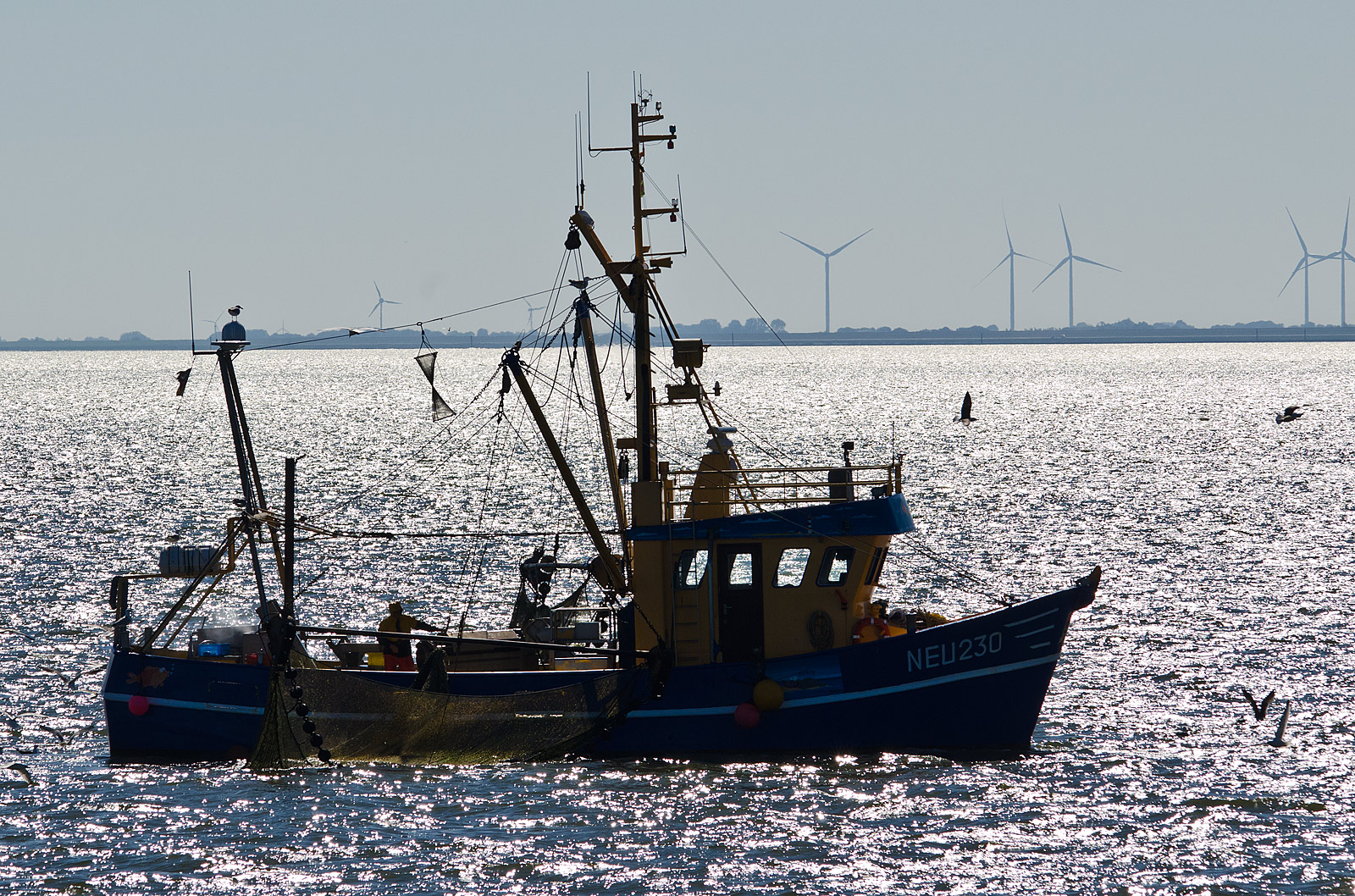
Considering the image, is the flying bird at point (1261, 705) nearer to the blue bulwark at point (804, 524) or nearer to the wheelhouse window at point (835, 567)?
the blue bulwark at point (804, 524)

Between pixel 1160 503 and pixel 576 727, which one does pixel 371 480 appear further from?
pixel 576 727

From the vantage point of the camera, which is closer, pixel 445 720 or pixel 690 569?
pixel 445 720

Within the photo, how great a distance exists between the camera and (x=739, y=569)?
84.1ft

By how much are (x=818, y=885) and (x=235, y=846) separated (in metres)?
8.01

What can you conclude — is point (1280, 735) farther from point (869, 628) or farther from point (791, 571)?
point (791, 571)

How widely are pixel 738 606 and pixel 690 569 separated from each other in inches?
38.6

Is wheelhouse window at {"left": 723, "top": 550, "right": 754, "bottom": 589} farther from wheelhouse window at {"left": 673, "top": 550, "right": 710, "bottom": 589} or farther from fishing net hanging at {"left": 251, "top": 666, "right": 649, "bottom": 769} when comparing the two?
fishing net hanging at {"left": 251, "top": 666, "right": 649, "bottom": 769}

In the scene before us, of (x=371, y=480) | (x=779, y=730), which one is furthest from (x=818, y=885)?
(x=371, y=480)

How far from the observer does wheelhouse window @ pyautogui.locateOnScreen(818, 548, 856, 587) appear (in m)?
25.3

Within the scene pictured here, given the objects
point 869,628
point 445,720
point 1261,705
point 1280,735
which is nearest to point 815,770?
point 869,628

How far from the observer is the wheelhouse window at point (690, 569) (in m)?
25.2

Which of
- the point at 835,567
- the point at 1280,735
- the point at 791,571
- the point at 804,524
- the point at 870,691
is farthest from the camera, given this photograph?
the point at 1280,735

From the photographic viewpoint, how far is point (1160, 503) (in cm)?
6806

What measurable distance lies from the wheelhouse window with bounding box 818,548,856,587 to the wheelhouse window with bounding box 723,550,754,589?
45.2 inches
